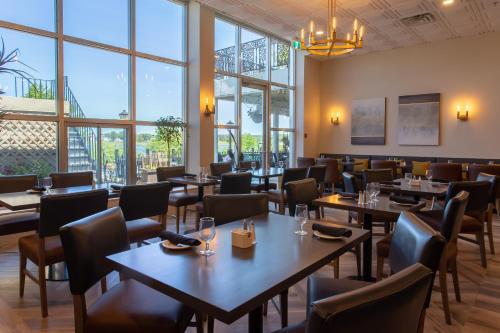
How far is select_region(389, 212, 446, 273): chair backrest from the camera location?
1521mm

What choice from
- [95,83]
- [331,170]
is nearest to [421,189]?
[331,170]

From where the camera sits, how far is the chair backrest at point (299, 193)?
3.34 m

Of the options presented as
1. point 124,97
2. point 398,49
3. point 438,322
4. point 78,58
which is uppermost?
point 398,49

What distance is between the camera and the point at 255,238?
199 centimetres

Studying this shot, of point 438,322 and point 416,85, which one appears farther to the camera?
point 416,85

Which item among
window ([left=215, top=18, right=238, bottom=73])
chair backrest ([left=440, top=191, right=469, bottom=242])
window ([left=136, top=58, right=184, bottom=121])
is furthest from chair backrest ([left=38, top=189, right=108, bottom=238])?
window ([left=215, top=18, right=238, bottom=73])

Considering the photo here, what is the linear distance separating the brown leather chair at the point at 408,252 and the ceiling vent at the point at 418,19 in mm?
6031

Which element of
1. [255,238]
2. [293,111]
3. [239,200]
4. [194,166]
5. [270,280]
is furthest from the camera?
[293,111]

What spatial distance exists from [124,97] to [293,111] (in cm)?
507

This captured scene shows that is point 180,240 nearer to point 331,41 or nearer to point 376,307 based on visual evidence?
point 376,307

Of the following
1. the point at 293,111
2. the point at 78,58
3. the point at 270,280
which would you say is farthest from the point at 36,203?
the point at 293,111

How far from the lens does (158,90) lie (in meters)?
6.42

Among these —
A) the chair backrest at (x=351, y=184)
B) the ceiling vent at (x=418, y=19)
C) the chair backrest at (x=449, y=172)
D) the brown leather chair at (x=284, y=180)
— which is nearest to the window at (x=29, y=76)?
the brown leather chair at (x=284, y=180)

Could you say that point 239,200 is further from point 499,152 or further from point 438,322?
point 499,152
